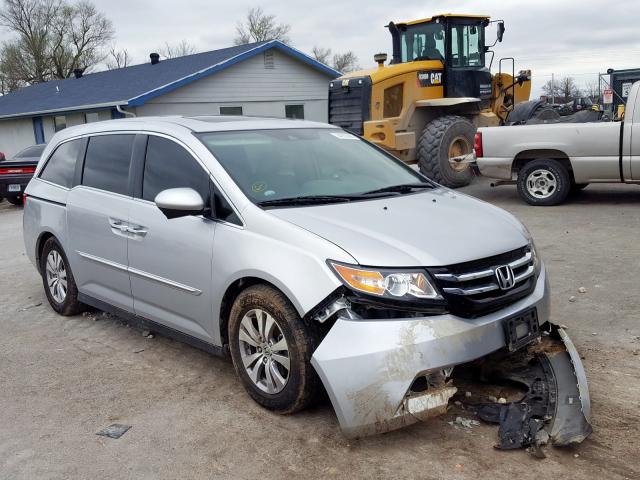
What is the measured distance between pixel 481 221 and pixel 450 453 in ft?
4.62

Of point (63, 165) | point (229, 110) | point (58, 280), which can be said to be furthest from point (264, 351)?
point (229, 110)

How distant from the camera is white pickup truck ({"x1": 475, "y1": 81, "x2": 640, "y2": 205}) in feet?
31.2

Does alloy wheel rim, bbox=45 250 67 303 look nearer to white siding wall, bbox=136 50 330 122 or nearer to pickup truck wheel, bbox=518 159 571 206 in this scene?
pickup truck wheel, bbox=518 159 571 206

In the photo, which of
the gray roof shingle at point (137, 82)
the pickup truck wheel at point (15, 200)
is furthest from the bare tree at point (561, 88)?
the pickup truck wheel at point (15, 200)

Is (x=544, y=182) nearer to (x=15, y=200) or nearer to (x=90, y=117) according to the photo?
(x=15, y=200)

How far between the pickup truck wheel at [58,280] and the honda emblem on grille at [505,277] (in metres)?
3.77

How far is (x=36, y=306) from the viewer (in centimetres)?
643

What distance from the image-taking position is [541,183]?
34.6 ft

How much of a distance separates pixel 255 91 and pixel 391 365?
21362 millimetres

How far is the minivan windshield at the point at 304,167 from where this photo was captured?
415 centimetres

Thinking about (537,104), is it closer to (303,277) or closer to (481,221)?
(481,221)

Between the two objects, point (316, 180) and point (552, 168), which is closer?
point (316, 180)

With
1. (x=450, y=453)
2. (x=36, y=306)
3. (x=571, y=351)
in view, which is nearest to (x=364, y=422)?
(x=450, y=453)

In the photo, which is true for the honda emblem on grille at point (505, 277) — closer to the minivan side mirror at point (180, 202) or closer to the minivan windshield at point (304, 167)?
the minivan windshield at point (304, 167)
